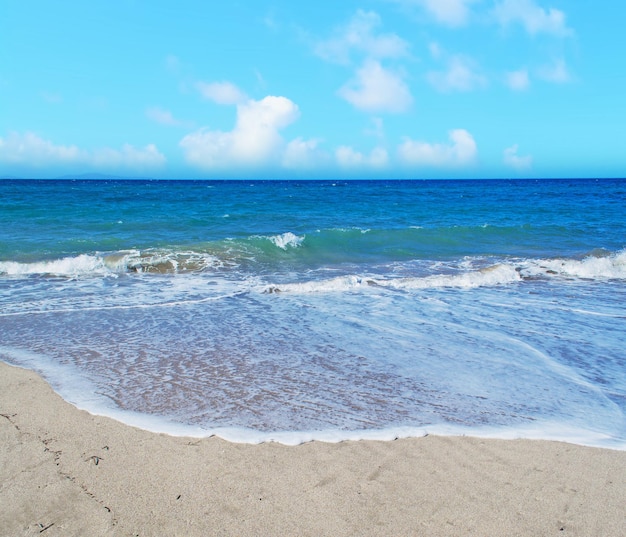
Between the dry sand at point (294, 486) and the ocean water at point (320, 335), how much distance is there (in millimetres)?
275

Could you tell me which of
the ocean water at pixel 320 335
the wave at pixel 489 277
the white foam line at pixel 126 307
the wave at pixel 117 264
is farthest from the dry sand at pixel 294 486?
the wave at pixel 117 264

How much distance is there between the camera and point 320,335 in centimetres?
609

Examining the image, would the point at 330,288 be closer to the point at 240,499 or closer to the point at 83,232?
the point at 240,499

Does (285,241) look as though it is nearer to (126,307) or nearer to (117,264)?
(117,264)

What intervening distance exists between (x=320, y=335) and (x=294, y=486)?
327 cm

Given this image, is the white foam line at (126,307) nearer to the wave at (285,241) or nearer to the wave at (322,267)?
the wave at (322,267)

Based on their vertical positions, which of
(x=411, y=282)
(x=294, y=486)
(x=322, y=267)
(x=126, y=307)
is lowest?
(x=322, y=267)

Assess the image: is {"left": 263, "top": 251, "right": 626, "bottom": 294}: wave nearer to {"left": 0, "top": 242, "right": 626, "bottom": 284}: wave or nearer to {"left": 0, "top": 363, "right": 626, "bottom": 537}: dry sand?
{"left": 0, "top": 242, "right": 626, "bottom": 284}: wave

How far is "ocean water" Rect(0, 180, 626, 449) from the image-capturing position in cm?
390

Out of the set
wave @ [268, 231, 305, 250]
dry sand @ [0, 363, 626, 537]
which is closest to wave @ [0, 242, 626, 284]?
wave @ [268, 231, 305, 250]

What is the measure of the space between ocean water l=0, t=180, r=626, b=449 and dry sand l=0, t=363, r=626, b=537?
275 mm

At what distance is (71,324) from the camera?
6.42m

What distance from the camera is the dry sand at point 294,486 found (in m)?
2.55

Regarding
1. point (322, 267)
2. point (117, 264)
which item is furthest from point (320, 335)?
point (117, 264)
